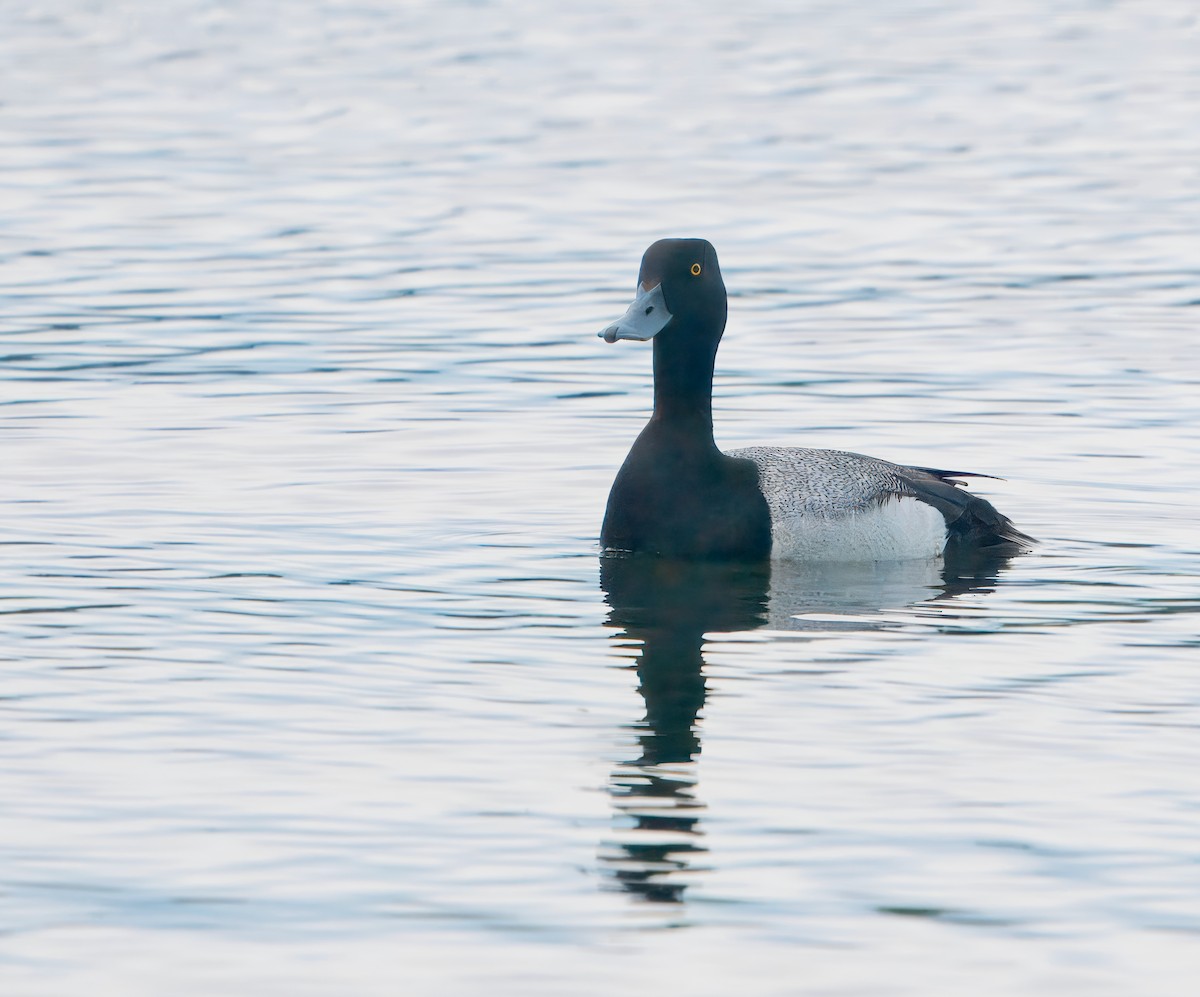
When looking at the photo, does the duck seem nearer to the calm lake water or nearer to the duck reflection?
the duck reflection

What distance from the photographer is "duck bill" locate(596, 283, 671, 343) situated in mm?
14164

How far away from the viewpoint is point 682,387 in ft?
47.6

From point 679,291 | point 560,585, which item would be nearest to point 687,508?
point 560,585

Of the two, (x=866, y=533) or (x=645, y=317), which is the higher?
(x=645, y=317)

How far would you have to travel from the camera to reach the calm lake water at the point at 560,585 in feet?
28.1

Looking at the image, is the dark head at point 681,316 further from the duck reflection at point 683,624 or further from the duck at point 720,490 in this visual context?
the duck reflection at point 683,624

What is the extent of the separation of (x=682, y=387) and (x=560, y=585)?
1.54m

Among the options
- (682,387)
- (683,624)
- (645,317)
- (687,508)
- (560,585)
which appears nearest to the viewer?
(683,624)

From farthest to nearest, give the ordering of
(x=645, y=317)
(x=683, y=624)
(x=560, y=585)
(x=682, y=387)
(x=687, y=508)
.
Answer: (x=682, y=387) < (x=645, y=317) < (x=687, y=508) < (x=560, y=585) < (x=683, y=624)

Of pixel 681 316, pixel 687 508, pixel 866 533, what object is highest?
pixel 681 316

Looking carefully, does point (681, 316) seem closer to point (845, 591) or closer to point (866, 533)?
point (866, 533)

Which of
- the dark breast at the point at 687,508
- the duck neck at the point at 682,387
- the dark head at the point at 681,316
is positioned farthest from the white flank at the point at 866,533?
the dark head at the point at 681,316

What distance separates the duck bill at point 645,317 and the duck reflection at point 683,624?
49.0 inches

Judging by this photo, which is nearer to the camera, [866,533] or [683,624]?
[683,624]
